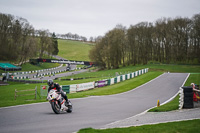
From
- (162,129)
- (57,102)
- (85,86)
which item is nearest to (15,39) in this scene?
(85,86)

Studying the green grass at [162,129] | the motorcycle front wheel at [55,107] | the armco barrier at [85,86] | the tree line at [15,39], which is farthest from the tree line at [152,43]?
the green grass at [162,129]

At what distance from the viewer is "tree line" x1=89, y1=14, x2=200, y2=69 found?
70.2 m

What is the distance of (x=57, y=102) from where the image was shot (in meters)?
11.3

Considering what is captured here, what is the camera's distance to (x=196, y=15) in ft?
221

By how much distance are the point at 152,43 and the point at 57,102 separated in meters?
70.4

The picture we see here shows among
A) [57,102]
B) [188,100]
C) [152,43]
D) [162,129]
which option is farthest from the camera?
[152,43]

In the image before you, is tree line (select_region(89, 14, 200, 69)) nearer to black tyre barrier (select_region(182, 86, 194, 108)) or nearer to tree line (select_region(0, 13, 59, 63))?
tree line (select_region(0, 13, 59, 63))

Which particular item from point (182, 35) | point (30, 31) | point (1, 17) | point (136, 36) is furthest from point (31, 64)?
point (182, 35)

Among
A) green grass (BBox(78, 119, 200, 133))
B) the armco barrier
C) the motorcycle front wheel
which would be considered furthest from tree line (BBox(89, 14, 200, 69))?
green grass (BBox(78, 119, 200, 133))

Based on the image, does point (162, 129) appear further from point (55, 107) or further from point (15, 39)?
point (15, 39)

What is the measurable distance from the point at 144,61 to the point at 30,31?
4491 centimetres

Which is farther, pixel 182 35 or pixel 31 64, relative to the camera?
pixel 31 64

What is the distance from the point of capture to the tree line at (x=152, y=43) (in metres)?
70.2

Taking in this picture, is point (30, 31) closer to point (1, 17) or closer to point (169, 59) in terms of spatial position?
point (1, 17)
